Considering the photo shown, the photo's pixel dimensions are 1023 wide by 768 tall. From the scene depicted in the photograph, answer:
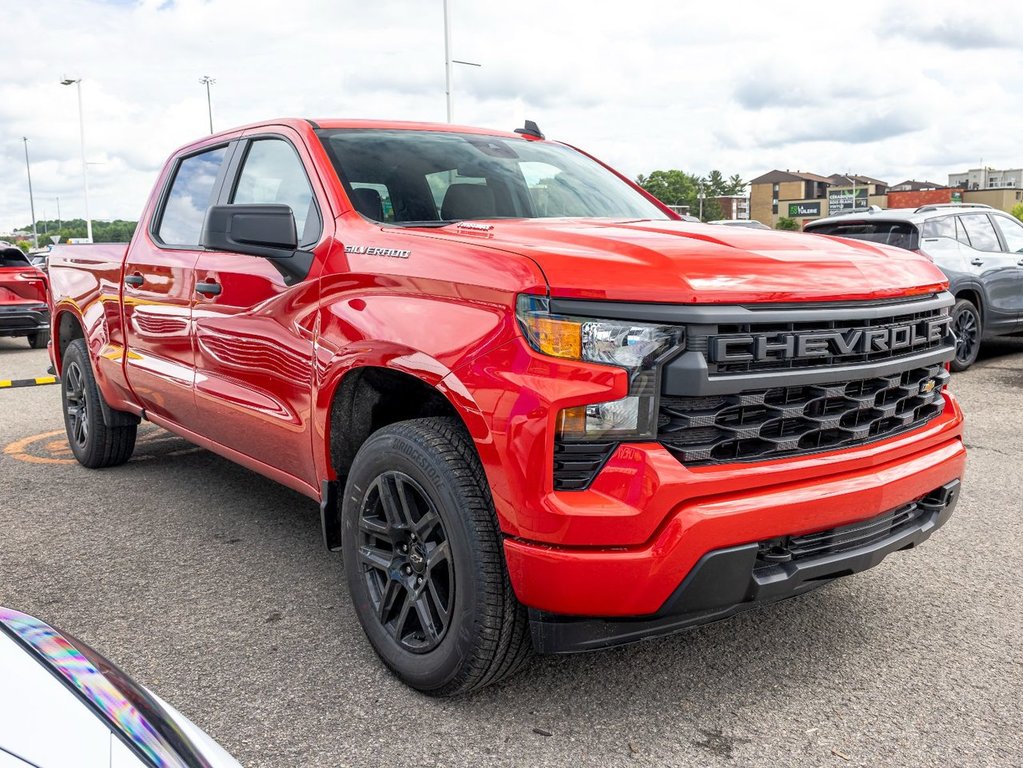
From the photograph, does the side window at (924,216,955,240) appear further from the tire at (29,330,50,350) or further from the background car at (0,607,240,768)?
the tire at (29,330,50,350)

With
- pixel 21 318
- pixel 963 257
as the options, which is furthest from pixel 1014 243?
pixel 21 318

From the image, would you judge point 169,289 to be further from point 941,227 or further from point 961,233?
point 961,233

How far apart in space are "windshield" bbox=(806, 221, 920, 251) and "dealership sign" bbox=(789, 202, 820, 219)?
105m

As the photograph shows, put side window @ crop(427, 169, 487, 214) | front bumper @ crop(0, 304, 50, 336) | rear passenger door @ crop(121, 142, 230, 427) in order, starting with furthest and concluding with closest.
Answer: front bumper @ crop(0, 304, 50, 336), rear passenger door @ crop(121, 142, 230, 427), side window @ crop(427, 169, 487, 214)

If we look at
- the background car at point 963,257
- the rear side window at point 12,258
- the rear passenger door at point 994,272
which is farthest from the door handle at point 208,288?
the rear side window at point 12,258

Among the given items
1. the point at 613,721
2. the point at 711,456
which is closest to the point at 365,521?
the point at 613,721

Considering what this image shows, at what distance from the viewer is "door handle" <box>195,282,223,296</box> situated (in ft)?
12.2

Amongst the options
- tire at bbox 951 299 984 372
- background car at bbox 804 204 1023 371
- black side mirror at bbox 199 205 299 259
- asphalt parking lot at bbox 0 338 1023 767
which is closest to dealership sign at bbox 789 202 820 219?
background car at bbox 804 204 1023 371

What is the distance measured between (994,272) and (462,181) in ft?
24.4

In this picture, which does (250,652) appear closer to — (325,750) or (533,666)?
(325,750)

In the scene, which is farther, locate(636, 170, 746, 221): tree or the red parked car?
locate(636, 170, 746, 221): tree

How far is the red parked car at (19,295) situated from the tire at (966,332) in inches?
429

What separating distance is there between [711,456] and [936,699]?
1.10 metres

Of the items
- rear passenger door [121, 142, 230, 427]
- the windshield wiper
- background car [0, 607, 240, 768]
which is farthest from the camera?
rear passenger door [121, 142, 230, 427]
